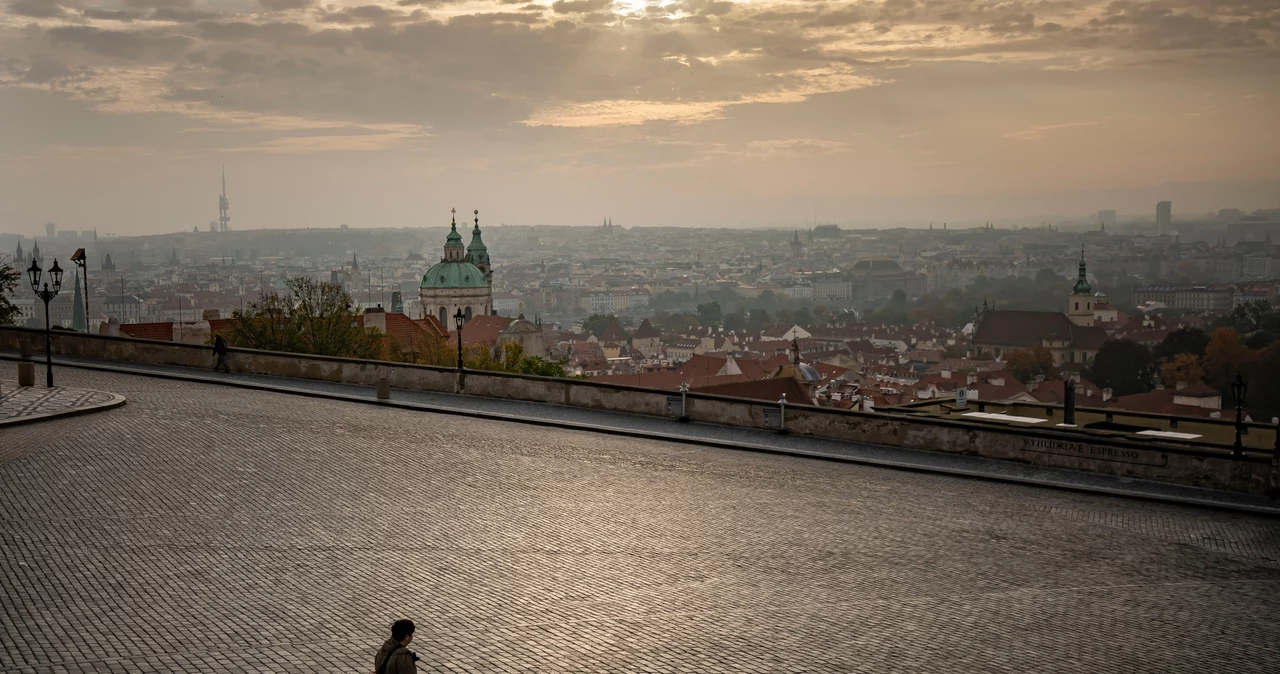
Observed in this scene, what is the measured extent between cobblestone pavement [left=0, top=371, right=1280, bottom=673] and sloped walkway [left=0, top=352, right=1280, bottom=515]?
1.66ft

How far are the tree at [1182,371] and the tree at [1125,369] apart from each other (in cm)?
438

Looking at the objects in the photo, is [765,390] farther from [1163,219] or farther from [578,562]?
[1163,219]

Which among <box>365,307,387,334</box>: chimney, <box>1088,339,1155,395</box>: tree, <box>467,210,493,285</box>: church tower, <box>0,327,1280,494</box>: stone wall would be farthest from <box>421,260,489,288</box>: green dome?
<box>0,327,1280,494</box>: stone wall

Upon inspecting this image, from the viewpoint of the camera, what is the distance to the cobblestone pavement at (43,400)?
75.5 feet

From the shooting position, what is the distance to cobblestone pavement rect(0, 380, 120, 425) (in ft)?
75.5

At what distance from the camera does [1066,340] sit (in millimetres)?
128375

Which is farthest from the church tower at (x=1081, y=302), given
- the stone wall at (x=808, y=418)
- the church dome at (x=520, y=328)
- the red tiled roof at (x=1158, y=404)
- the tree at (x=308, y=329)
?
the stone wall at (x=808, y=418)

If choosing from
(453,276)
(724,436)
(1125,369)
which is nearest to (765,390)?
(724,436)

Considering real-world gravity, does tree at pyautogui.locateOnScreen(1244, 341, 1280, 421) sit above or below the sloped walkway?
below

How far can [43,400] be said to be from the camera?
24.5 m

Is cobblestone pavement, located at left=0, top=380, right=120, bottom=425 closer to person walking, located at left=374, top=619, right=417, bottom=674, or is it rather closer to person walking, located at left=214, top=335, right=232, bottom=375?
person walking, located at left=214, top=335, right=232, bottom=375

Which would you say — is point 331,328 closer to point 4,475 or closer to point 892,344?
point 4,475

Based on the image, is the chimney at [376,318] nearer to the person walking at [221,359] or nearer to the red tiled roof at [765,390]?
the red tiled roof at [765,390]

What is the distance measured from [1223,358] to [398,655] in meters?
89.1
